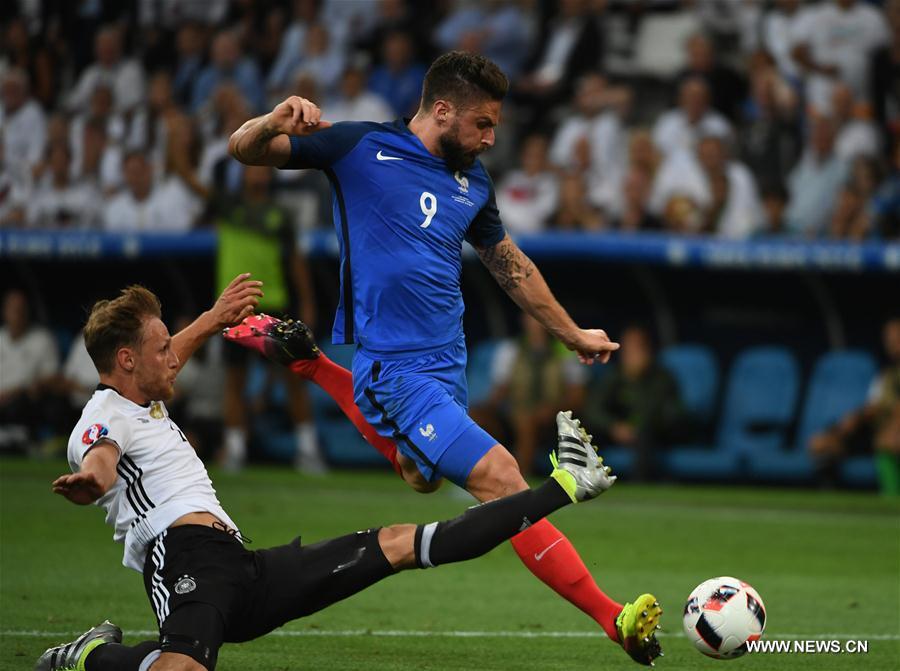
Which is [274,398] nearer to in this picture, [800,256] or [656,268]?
[656,268]

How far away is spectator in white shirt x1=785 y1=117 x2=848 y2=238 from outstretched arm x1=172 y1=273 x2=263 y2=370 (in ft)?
29.5

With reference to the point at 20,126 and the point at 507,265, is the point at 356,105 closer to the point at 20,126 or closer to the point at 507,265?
the point at 20,126

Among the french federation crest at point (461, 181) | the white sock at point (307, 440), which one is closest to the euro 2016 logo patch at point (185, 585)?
the french federation crest at point (461, 181)

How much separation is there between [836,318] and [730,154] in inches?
75.0

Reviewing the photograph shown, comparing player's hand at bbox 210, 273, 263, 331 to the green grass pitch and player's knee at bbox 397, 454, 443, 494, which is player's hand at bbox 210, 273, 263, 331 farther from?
the green grass pitch

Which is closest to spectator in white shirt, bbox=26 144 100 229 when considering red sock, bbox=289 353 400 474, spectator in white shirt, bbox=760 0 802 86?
spectator in white shirt, bbox=760 0 802 86

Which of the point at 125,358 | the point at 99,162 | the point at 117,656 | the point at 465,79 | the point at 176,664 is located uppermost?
the point at 465,79

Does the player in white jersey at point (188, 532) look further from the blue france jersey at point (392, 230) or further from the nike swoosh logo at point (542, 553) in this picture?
the blue france jersey at point (392, 230)

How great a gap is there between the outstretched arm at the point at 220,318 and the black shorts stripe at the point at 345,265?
1.47ft

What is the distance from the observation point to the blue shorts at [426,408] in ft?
19.3

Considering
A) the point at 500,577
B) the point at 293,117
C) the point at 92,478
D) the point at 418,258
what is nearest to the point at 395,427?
the point at 418,258

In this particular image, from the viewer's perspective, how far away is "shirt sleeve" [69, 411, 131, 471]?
16.9 ft

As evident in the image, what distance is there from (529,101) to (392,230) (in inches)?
431

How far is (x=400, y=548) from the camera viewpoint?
5.37 m
